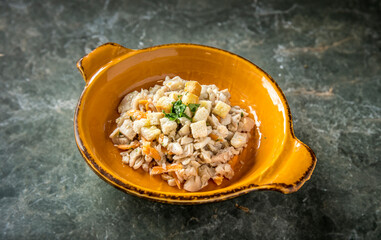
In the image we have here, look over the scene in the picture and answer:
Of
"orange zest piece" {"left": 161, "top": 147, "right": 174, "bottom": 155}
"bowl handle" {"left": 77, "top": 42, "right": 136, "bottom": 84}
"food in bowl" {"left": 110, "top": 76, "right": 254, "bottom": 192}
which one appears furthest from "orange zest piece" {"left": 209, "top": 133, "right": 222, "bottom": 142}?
"bowl handle" {"left": 77, "top": 42, "right": 136, "bottom": 84}

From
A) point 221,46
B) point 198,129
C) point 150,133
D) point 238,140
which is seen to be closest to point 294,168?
point 238,140

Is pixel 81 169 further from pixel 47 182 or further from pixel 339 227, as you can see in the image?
pixel 339 227

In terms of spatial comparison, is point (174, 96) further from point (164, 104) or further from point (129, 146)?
point (129, 146)

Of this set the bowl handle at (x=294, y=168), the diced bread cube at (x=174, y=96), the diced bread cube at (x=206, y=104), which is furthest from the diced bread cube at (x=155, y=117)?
the bowl handle at (x=294, y=168)

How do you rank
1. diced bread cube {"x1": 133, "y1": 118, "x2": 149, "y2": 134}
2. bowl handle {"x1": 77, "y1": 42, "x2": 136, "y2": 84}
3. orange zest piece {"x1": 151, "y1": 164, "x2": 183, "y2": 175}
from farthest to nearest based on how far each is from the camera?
1. bowl handle {"x1": 77, "y1": 42, "x2": 136, "y2": 84}
2. diced bread cube {"x1": 133, "y1": 118, "x2": 149, "y2": 134}
3. orange zest piece {"x1": 151, "y1": 164, "x2": 183, "y2": 175}

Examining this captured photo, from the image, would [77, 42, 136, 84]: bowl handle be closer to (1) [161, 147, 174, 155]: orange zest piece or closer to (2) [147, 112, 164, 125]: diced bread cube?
(2) [147, 112, 164, 125]: diced bread cube

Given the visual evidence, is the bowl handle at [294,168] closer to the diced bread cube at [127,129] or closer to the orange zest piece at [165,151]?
the orange zest piece at [165,151]
